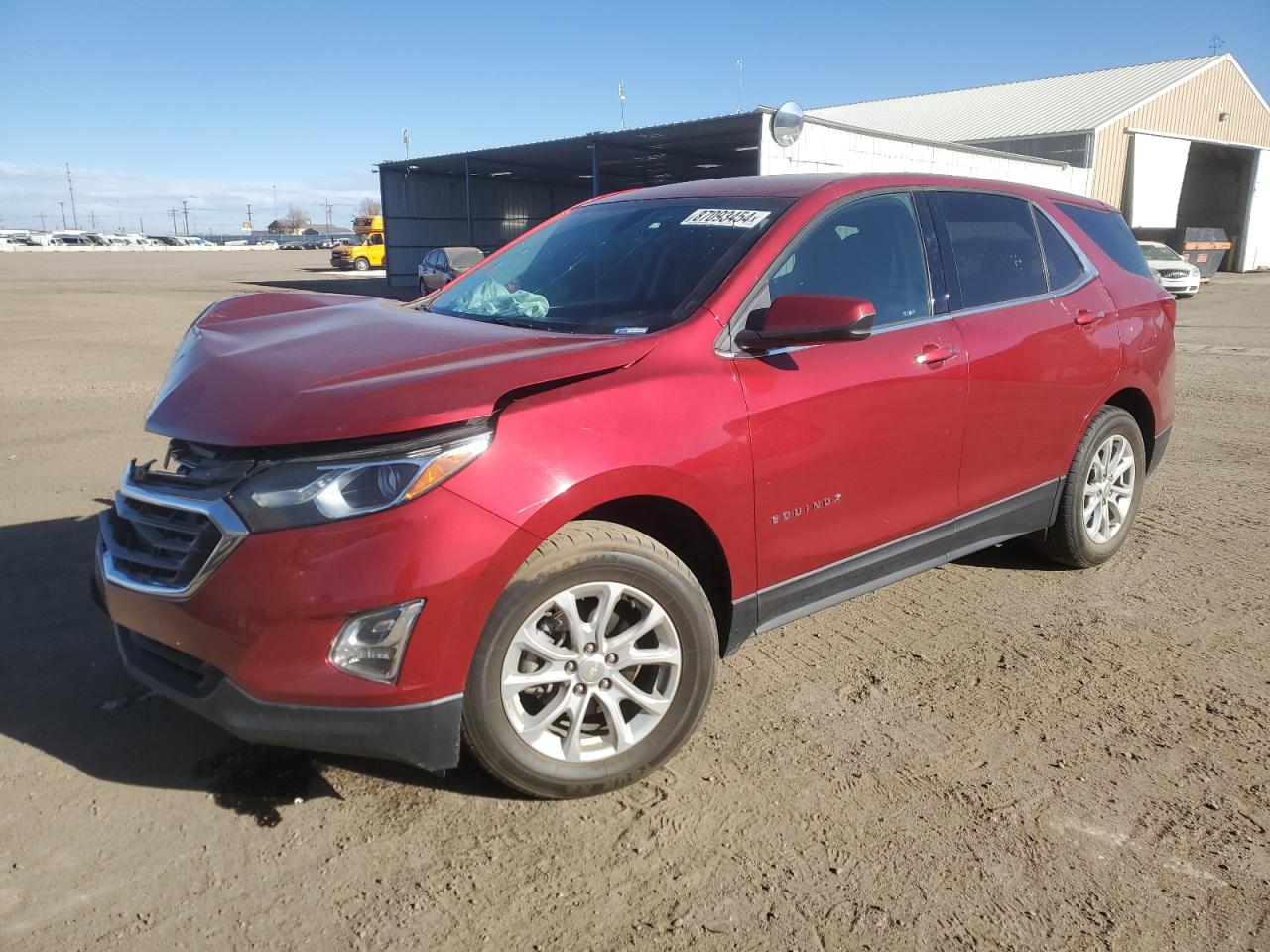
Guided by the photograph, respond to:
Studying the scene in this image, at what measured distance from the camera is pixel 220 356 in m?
2.90

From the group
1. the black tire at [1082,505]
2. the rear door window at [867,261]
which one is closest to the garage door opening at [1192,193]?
the black tire at [1082,505]

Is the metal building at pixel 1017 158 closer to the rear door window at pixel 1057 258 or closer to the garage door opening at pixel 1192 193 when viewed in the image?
the garage door opening at pixel 1192 193

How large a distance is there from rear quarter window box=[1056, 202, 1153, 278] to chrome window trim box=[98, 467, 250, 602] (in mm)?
3933

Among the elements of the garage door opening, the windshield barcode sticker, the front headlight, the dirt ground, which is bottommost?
the dirt ground

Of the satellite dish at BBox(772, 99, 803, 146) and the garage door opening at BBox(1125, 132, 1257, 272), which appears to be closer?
the satellite dish at BBox(772, 99, 803, 146)

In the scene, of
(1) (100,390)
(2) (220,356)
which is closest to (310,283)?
(1) (100,390)

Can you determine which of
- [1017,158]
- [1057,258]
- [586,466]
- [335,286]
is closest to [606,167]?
[335,286]

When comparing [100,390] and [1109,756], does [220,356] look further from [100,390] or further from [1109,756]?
[100,390]

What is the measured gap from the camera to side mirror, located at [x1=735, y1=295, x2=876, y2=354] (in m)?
2.89

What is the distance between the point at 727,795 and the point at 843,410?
129cm

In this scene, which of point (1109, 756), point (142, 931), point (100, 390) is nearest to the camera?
point (142, 931)

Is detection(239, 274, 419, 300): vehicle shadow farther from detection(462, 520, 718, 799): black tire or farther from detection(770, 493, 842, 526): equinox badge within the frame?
detection(462, 520, 718, 799): black tire

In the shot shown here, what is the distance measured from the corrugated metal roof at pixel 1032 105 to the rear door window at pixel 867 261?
36332 mm

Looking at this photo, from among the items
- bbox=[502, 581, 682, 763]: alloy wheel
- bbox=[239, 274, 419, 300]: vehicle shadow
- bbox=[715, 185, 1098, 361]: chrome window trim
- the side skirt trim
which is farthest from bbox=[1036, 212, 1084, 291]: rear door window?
bbox=[239, 274, 419, 300]: vehicle shadow
